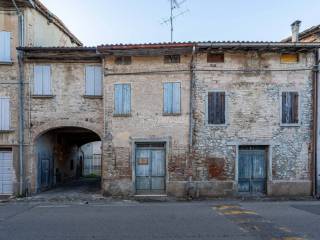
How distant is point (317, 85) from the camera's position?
1574cm

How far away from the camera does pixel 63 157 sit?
22.0 meters

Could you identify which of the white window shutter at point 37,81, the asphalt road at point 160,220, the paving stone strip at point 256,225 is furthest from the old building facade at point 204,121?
the paving stone strip at point 256,225

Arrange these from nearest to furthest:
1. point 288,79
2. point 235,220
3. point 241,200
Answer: point 235,220
point 241,200
point 288,79

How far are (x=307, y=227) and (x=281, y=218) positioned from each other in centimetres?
→ 127

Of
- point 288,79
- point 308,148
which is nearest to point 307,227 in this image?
point 308,148

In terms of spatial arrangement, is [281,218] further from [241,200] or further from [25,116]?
[25,116]

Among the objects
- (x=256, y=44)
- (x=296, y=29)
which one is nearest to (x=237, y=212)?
(x=256, y=44)

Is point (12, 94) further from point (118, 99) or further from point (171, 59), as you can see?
point (171, 59)

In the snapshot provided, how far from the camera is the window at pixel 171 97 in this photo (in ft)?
51.8

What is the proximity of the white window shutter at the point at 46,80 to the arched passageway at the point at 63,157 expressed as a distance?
91.3 inches

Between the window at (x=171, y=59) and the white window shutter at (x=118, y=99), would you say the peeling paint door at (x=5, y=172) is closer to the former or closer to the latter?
the white window shutter at (x=118, y=99)

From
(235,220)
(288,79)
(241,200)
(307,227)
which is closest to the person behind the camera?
(307,227)

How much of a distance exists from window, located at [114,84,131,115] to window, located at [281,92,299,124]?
7316 millimetres

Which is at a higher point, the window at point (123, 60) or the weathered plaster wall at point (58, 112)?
the window at point (123, 60)
